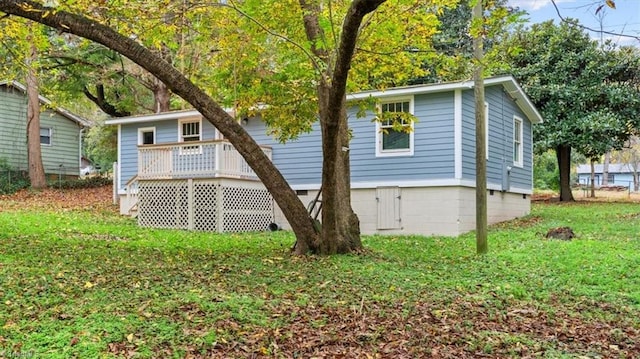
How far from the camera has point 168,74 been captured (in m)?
7.18

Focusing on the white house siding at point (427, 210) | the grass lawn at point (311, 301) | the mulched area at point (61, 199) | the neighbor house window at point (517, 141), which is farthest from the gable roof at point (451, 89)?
the mulched area at point (61, 199)

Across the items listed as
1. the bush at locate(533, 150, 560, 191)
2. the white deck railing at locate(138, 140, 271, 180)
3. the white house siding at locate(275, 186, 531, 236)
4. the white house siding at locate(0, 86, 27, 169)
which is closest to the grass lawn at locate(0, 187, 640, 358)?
the white house siding at locate(275, 186, 531, 236)

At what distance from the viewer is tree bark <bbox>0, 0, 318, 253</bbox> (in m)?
6.97

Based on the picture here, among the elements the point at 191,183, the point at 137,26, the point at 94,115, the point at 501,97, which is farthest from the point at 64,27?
the point at 94,115

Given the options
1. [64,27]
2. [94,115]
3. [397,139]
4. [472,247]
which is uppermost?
[94,115]

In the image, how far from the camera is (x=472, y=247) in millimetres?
10164

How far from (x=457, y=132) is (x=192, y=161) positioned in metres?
6.68

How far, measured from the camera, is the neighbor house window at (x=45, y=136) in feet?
79.4

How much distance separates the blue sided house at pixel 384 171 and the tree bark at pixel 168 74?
481 cm

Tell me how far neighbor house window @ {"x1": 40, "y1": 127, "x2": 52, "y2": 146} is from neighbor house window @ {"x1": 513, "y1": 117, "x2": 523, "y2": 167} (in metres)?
20.0

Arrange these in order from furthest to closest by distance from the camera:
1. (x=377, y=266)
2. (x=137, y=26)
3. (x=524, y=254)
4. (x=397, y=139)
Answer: (x=397, y=139) → (x=524, y=254) → (x=137, y=26) → (x=377, y=266)

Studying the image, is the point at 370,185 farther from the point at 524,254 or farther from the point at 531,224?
the point at 524,254

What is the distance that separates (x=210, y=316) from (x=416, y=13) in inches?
211

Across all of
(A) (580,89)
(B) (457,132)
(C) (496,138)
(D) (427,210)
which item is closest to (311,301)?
(D) (427,210)
